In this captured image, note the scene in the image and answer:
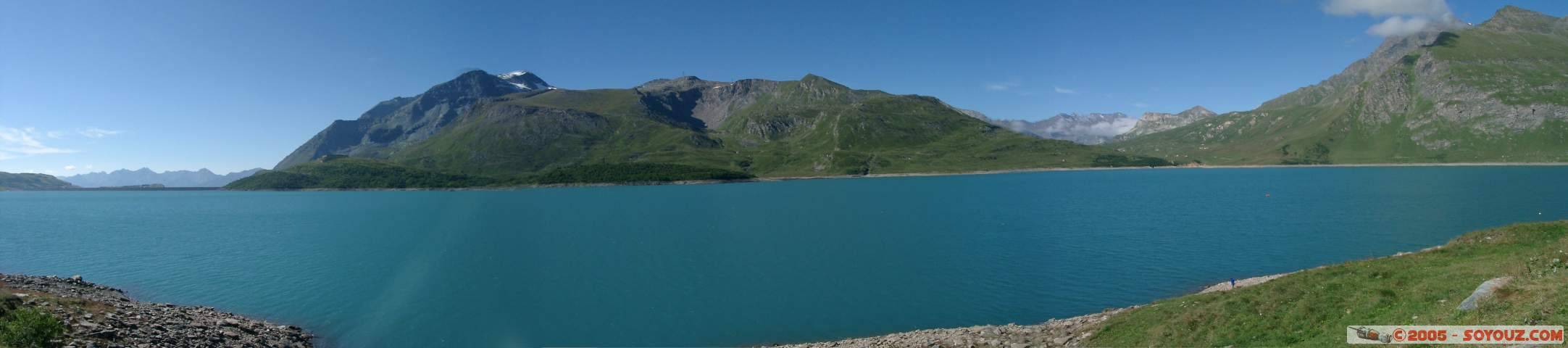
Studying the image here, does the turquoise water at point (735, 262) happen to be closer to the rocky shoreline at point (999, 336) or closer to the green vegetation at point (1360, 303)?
the rocky shoreline at point (999, 336)

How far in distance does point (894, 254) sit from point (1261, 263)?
3747cm

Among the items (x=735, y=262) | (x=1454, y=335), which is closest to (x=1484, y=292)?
(x=1454, y=335)

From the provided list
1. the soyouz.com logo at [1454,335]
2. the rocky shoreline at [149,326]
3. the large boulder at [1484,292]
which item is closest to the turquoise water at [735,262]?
the rocky shoreline at [149,326]

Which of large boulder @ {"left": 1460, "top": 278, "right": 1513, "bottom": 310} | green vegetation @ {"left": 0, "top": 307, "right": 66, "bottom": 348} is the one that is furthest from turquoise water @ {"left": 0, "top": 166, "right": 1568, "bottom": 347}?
large boulder @ {"left": 1460, "top": 278, "right": 1513, "bottom": 310}

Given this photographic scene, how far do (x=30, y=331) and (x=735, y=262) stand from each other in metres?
56.0

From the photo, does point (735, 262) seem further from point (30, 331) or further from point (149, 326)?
point (30, 331)

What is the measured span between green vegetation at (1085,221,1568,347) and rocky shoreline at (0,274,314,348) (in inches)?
2081

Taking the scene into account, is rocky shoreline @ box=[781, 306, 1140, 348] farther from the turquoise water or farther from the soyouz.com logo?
the soyouz.com logo

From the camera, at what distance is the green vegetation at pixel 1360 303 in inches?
798

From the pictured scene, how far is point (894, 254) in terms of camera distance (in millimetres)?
77125

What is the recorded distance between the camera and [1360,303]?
25.8 metres

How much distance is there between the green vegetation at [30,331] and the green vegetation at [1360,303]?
163 ft

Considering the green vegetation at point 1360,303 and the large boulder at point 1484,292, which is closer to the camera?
the green vegetation at point 1360,303

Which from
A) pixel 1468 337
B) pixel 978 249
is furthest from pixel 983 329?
pixel 978 249
